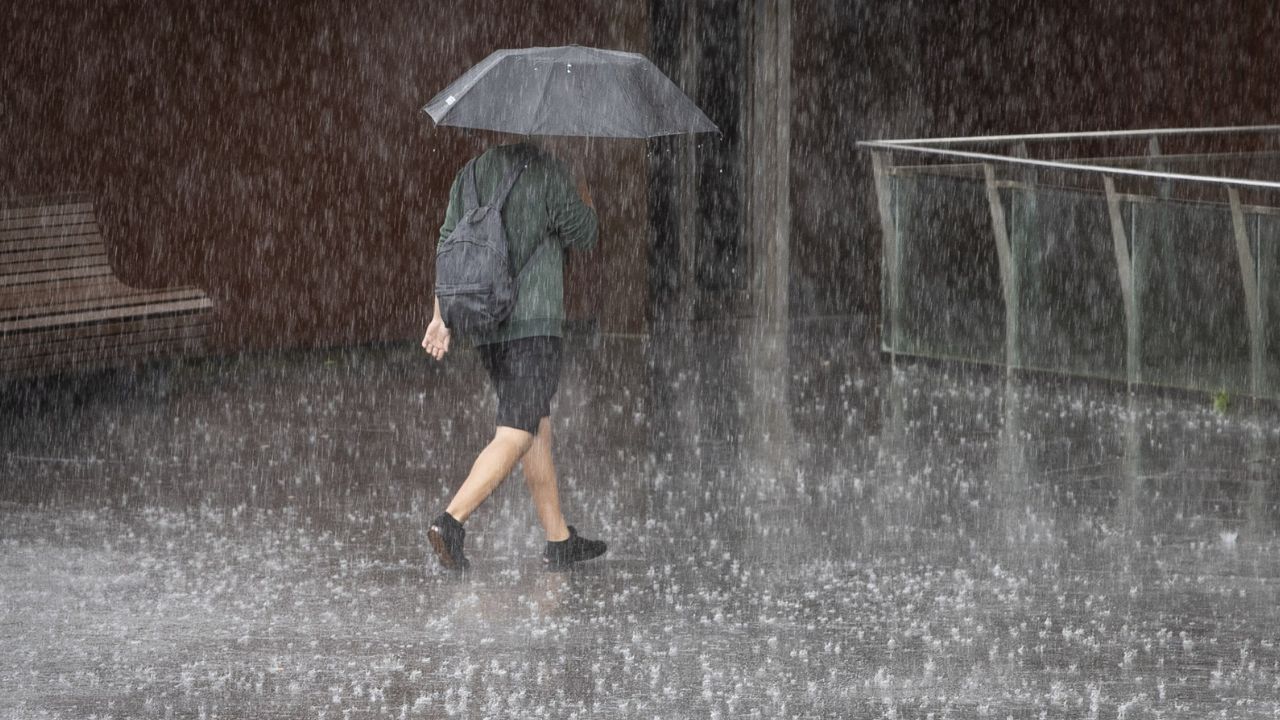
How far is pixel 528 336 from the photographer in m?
6.72

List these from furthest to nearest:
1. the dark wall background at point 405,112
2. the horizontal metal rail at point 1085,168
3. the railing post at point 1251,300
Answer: the dark wall background at point 405,112 → the railing post at point 1251,300 → the horizontal metal rail at point 1085,168

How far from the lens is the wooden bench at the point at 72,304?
1035 cm

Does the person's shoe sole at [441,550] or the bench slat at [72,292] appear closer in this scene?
the person's shoe sole at [441,550]

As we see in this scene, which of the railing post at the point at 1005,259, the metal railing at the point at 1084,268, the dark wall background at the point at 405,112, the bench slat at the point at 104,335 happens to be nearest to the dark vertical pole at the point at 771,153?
the dark wall background at the point at 405,112

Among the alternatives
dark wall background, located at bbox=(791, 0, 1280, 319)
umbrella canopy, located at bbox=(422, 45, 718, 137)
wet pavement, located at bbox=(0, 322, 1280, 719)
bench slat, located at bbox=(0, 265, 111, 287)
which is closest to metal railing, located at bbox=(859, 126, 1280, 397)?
wet pavement, located at bbox=(0, 322, 1280, 719)

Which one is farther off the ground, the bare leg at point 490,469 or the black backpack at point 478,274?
the black backpack at point 478,274

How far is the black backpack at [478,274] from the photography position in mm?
6594

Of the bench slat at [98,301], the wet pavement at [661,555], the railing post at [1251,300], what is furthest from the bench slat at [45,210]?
the railing post at [1251,300]

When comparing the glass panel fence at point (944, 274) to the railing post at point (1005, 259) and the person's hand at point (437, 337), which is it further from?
the person's hand at point (437, 337)

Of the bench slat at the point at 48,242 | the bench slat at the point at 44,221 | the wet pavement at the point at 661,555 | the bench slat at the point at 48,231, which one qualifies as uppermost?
the bench slat at the point at 44,221

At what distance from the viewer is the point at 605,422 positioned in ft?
32.6

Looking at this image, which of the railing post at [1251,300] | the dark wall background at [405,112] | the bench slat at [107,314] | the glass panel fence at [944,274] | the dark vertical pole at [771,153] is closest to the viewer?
the railing post at [1251,300]

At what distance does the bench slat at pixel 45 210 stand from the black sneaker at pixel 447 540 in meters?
5.81

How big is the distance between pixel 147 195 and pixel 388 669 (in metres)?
7.72
